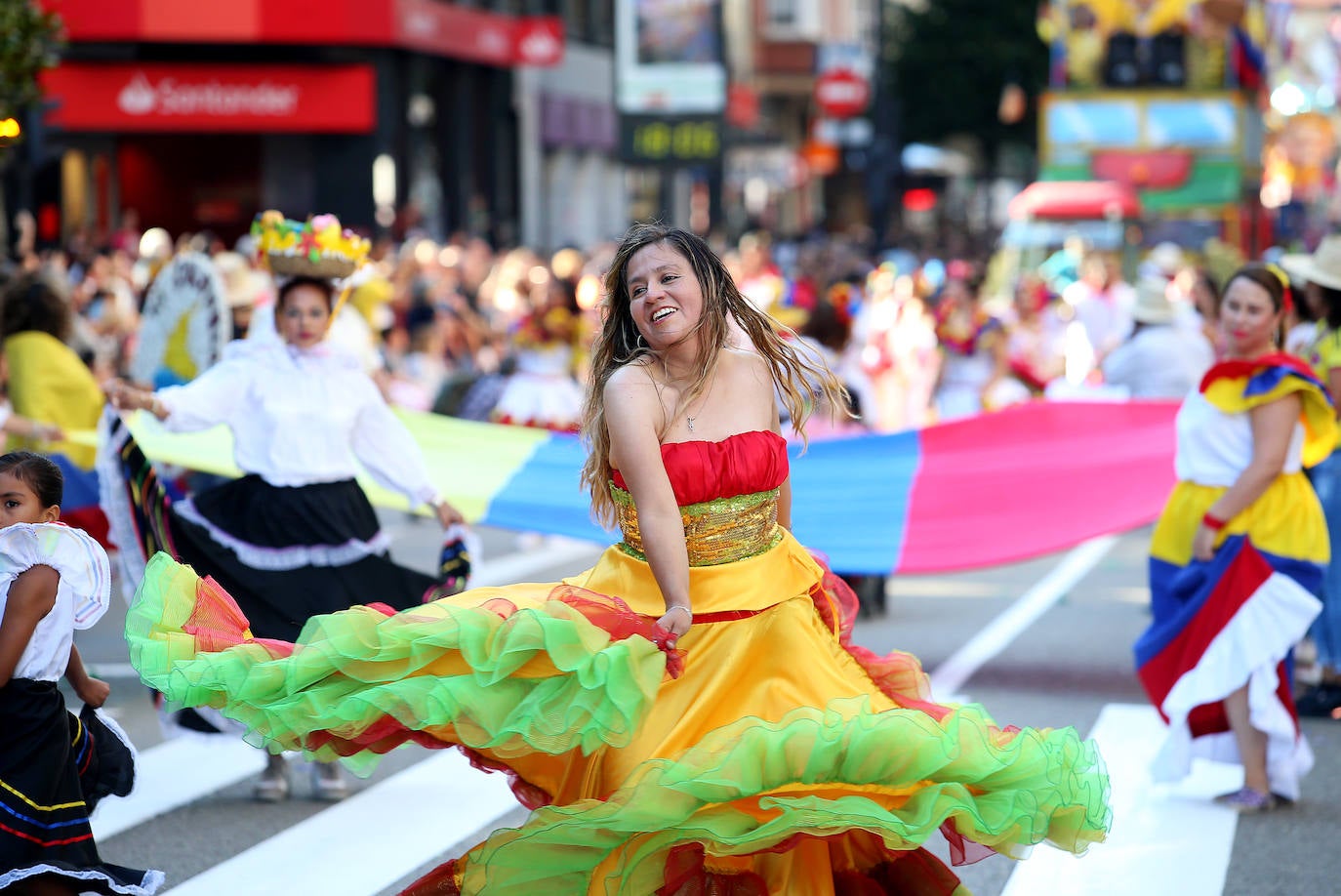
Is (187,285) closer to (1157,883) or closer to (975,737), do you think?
(1157,883)

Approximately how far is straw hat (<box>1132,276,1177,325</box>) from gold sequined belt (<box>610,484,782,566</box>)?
8.47 meters

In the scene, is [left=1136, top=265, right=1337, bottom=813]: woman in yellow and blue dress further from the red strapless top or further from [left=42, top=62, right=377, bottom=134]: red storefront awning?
[left=42, top=62, right=377, bottom=134]: red storefront awning

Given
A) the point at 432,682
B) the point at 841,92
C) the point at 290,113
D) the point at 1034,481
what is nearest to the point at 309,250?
the point at 432,682

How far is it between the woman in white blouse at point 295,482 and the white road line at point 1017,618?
2.90m

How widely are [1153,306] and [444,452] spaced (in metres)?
4.92

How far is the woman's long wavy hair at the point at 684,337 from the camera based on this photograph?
4941 millimetres

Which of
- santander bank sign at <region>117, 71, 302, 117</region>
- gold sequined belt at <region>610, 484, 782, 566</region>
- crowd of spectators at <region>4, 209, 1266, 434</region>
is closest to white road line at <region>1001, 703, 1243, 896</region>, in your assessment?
gold sequined belt at <region>610, 484, 782, 566</region>

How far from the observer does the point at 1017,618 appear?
11.6 metres

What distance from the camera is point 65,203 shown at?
3253cm

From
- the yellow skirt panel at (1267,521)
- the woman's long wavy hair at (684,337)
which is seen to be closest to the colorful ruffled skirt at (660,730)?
the woman's long wavy hair at (684,337)

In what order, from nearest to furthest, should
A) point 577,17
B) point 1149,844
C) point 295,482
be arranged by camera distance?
point 1149,844
point 295,482
point 577,17

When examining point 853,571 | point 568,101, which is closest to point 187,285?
point 853,571

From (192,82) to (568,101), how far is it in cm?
1296

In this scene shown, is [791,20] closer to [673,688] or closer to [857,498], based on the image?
[857,498]
